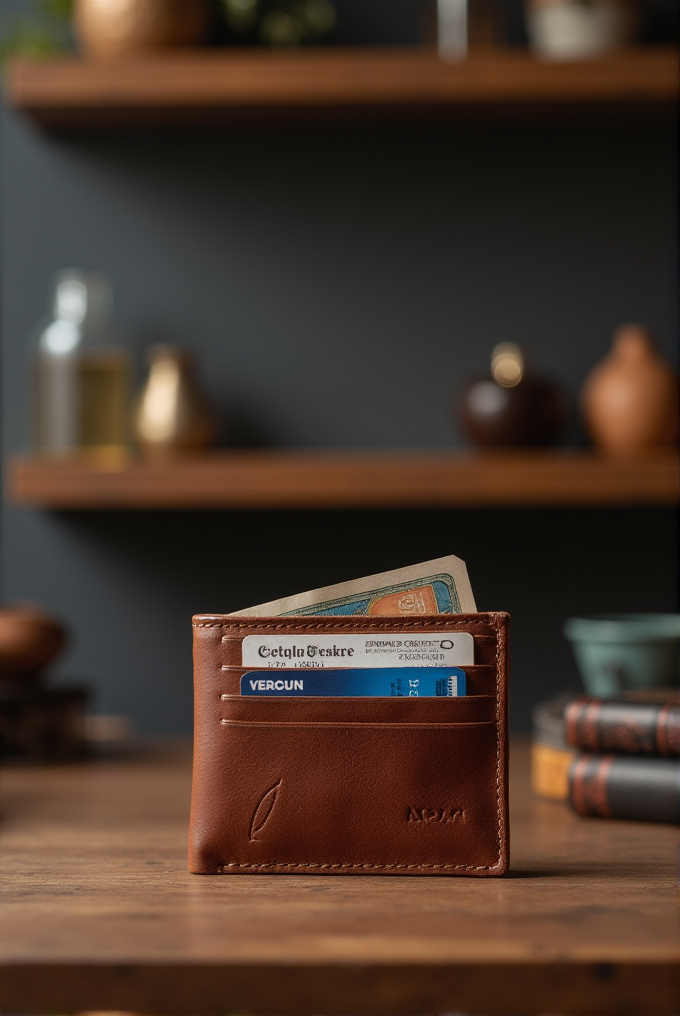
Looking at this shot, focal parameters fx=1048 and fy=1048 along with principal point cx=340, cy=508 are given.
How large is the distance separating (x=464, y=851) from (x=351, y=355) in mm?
1130

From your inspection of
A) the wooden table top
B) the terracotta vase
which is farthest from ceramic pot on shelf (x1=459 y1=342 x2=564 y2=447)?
the wooden table top

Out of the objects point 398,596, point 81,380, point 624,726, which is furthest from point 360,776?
point 81,380

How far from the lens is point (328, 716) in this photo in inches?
31.1

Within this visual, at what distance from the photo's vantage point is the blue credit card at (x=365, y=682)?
79 centimetres

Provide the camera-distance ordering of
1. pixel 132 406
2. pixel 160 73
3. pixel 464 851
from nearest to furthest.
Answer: pixel 464 851 < pixel 160 73 < pixel 132 406

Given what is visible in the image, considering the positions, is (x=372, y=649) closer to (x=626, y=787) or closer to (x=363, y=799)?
(x=363, y=799)

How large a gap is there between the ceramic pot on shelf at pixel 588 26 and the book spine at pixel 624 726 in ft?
3.32

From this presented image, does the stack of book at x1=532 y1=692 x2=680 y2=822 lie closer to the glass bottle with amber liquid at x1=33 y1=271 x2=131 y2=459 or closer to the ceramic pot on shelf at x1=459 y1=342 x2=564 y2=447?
the ceramic pot on shelf at x1=459 y1=342 x2=564 y2=447

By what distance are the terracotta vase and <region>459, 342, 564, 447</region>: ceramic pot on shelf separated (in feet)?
0.23

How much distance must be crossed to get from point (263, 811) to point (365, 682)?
0.12m

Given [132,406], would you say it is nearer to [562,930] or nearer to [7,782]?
[7,782]

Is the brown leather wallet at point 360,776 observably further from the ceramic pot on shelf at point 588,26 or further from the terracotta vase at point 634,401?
the ceramic pot on shelf at point 588,26

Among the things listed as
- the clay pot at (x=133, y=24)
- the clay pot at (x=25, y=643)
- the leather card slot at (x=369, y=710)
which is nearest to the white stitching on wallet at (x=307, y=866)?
the leather card slot at (x=369, y=710)

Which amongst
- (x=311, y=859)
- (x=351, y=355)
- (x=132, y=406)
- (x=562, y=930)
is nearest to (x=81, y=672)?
(x=132, y=406)
